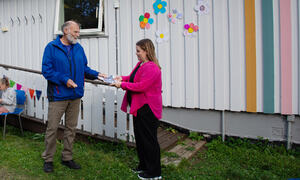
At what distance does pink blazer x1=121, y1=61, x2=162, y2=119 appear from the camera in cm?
300

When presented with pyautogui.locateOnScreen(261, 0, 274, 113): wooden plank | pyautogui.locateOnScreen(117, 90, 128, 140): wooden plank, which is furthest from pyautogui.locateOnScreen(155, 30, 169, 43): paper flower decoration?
pyautogui.locateOnScreen(261, 0, 274, 113): wooden plank

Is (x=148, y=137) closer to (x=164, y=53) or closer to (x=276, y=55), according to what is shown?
(x=164, y=53)

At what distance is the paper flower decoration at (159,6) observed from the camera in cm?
499

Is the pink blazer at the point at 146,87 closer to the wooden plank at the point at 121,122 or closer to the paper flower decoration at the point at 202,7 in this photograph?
the wooden plank at the point at 121,122

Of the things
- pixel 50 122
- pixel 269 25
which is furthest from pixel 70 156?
pixel 269 25

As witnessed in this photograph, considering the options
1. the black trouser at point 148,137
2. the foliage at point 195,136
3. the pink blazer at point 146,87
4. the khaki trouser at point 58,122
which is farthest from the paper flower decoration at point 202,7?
the khaki trouser at point 58,122

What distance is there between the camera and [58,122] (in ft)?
10.7

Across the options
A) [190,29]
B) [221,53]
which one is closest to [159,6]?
[190,29]

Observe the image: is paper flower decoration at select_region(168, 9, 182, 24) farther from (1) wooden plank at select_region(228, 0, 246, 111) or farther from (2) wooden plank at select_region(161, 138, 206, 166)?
(2) wooden plank at select_region(161, 138, 206, 166)

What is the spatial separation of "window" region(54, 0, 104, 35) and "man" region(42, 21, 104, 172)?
244 centimetres

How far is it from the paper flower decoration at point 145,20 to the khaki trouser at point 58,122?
2467mm

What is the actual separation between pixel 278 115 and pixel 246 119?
0.52 m

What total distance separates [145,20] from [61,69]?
8.42ft

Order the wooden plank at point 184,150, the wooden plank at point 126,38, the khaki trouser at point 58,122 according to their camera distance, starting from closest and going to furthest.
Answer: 1. the khaki trouser at point 58,122
2. the wooden plank at point 184,150
3. the wooden plank at point 126,38
